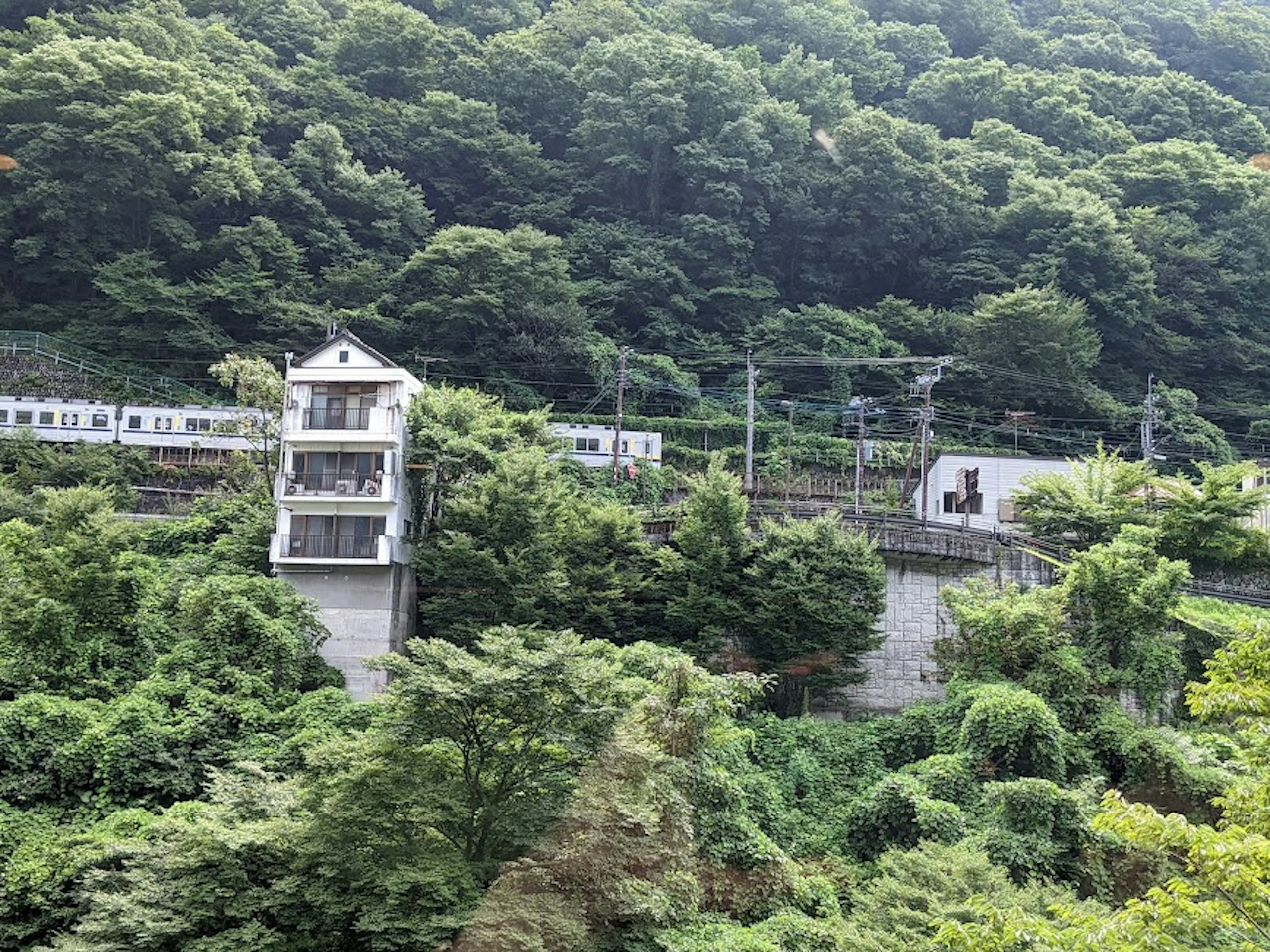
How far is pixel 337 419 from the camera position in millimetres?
27203

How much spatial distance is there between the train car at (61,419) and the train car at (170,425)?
42 centimetres

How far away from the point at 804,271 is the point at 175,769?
37237 millimetres

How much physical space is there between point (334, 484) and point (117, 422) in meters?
14.9

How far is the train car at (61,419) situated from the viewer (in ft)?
123

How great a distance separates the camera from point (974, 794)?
22.2m

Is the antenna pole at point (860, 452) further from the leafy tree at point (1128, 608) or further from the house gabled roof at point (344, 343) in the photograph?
the house gabled roof at point (344, 343)

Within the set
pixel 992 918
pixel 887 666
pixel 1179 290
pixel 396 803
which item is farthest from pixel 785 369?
pixel 992 918

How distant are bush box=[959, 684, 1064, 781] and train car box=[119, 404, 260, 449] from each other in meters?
24.3

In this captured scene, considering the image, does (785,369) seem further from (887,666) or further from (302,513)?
(302,513)

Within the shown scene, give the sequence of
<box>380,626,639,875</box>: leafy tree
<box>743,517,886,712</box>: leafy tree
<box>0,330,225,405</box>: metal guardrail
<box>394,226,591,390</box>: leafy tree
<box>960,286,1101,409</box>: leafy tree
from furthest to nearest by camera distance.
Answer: <box>960,286,1101,409</box>: leafy tree < <box>394,226,591,390</box>: leafy tree < <box>0,330,225,405</box>: metal guardrail < <box>743,517,886,712</box>: leafy tree < <box>380,626,639,875</box>: leafy tree

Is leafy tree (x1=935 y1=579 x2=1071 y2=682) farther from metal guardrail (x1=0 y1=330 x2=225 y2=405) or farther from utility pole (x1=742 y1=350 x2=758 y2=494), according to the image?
metal guardrail (x1=0 y1=330 x2=225 y2=405)

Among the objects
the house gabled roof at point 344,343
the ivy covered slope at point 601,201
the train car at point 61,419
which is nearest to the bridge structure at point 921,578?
the house gabled roof at point 344,343

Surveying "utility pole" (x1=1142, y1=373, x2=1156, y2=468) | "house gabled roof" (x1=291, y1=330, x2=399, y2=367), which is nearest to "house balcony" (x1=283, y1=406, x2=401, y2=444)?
"house gabled roof" (x1=291, y1=330, x2=399, y2=367)

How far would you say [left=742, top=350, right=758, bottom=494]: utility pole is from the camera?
3816cm
